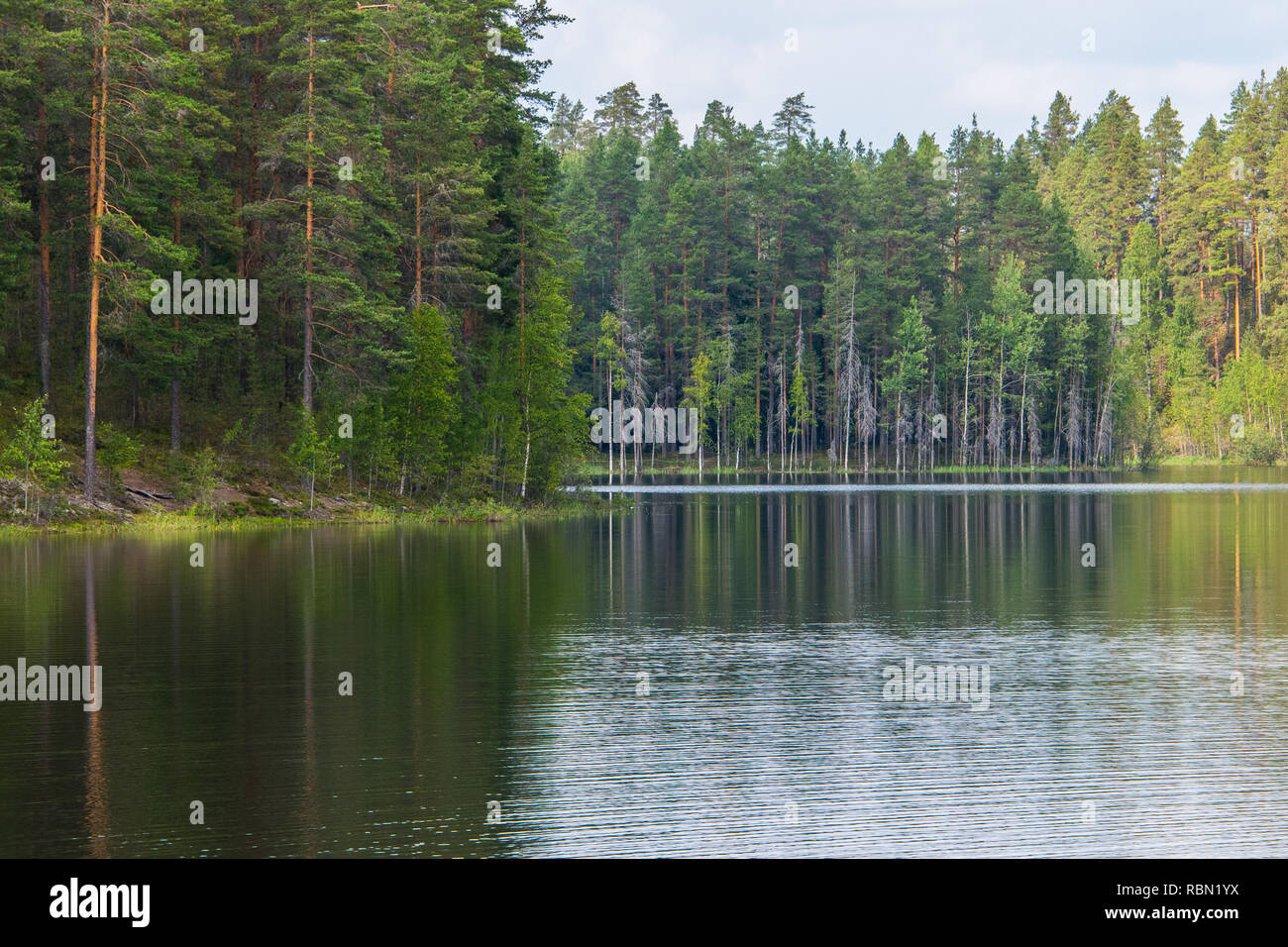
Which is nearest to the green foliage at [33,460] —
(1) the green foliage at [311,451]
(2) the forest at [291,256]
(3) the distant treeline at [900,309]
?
(2) the forest at [291,256]

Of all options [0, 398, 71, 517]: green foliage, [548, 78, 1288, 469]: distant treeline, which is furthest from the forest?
[548, 78, 1288, 469]: distant treeline

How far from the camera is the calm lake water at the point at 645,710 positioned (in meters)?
12.6

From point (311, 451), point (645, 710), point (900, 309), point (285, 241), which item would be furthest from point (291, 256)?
point (900, 309)

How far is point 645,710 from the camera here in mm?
18094

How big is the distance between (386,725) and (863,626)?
12.1 meters

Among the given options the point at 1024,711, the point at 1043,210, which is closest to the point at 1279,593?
the point at 1024,711

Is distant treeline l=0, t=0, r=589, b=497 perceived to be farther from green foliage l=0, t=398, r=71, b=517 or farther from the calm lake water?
the calm lake water

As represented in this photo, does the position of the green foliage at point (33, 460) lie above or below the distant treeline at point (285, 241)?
below

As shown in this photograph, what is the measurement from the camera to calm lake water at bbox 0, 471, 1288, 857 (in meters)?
12.6

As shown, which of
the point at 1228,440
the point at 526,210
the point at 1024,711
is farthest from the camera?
the point at 1228,440

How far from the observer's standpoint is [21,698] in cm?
1892

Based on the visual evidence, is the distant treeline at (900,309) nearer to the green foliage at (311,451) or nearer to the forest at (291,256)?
the forest at (291,256)

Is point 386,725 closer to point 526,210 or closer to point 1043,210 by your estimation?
point 526,210
